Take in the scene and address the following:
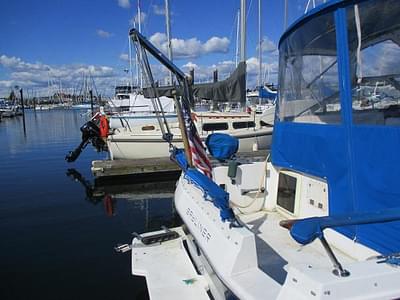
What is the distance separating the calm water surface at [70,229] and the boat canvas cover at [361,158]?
3379 millimetres

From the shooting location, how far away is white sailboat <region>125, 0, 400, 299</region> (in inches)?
81.0

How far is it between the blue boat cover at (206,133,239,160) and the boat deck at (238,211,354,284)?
3.86 feet

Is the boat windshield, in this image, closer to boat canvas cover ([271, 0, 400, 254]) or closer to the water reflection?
boat canvas cover ([271, 0, 400, 254])

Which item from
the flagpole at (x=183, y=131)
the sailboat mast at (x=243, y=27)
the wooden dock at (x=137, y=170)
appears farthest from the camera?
the sailboat mast at (x=243, y=27)

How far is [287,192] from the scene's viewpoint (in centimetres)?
466

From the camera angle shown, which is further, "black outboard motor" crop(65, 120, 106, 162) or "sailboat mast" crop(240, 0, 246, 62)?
"black outboard motor" crop(65, 120, 106, 162)

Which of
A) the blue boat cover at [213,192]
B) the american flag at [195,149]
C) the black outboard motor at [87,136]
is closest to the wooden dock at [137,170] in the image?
the black outboard motor at [87,136]

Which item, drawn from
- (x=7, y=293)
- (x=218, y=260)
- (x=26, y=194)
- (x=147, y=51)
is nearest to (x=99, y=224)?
(x=7, y=293)

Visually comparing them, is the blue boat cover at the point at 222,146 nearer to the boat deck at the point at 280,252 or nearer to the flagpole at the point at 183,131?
the flagpole at the point at 183,131

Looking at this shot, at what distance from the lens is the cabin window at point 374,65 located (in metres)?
2.99

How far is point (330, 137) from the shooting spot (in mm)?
3418

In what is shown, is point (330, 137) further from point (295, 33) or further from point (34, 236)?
point (34, 236)

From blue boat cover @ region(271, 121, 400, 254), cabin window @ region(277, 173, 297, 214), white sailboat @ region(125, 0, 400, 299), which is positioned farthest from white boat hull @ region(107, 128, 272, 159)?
blue boat cover @ region(271, 121, 400, 254)

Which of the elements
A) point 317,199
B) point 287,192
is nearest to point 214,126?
point 287,192
